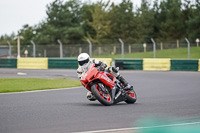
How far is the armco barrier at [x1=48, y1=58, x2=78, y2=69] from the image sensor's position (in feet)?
93.2

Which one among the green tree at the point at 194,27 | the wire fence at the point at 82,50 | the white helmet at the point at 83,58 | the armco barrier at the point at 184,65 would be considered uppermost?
the green tree at the point at 194,27

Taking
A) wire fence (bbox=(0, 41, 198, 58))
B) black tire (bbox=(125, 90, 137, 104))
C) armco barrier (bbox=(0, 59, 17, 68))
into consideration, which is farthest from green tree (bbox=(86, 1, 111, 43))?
black tire (bbox=(125, 90, 137, 104))

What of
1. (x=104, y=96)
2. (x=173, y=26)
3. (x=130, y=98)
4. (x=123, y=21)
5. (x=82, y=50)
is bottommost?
(x=130, y=98)

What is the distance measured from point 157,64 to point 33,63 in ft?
28.9

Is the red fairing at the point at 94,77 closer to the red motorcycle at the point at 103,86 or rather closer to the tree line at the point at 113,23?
the red motorcycle at the point at 103,86

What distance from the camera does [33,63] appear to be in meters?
29.6

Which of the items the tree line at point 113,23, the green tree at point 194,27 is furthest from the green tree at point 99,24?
the green tree at point 194,27

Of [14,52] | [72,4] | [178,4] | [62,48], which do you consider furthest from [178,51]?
[178,4]

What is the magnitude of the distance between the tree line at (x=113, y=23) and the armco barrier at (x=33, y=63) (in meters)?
37.7

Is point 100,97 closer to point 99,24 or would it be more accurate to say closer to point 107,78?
point 107,78

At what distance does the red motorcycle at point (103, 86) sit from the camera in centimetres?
913

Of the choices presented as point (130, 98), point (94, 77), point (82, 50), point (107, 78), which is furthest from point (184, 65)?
point (94, 77)

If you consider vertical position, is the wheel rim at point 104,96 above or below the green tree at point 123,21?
below

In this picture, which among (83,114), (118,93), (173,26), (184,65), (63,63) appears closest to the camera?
(83,114)
